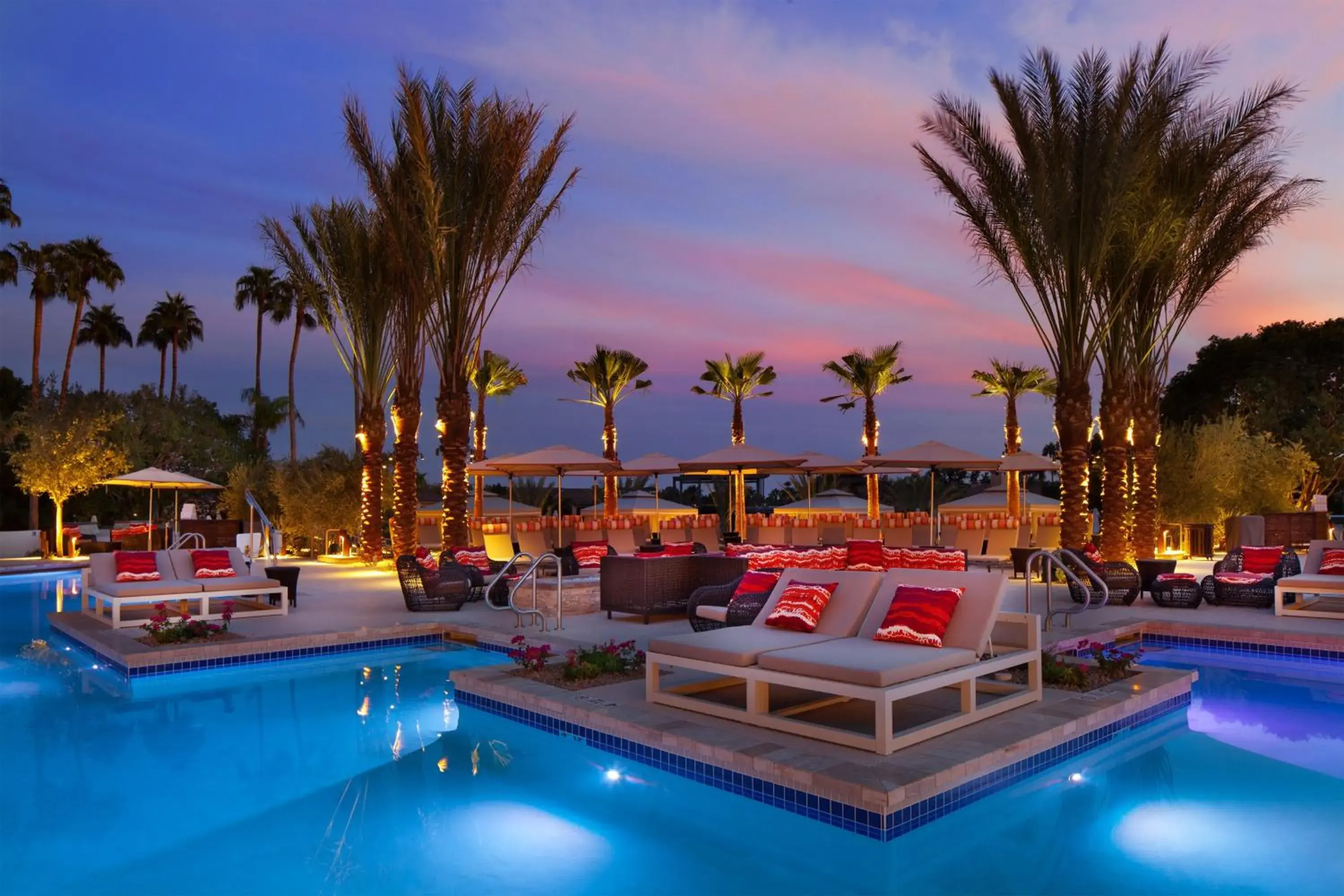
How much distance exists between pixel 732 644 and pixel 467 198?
11.1 meters

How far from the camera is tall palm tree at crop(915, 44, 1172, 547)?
12.6 meters

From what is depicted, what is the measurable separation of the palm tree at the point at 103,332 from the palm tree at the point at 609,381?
912 inches

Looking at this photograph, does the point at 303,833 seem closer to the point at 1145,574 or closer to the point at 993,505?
the point at 1145,574

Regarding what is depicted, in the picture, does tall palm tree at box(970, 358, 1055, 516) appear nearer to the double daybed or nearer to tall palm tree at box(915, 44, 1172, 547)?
tall palm tree at box(915, 44, 1172, 547)

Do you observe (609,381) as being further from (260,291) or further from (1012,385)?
(260,291)

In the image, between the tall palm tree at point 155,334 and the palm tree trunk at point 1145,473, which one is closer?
the palm tree trunk at point 1145,473

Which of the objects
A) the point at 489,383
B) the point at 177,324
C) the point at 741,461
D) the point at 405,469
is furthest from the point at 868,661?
the point at 177,324

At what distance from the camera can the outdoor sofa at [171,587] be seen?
36.3ft

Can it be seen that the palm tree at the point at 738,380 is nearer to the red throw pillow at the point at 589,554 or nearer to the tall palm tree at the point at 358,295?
the tall palm tree at the point at 358,295

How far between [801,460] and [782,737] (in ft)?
40.1

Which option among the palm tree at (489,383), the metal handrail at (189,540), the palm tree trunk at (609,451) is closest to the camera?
the metal handrail at (189,540)

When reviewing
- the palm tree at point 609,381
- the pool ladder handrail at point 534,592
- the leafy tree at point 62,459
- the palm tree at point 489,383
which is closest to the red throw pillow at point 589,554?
the pool ladder handrail at point 534,592

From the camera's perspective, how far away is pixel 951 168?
14047 mm

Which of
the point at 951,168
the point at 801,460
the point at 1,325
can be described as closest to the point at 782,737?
the point at 951,168
